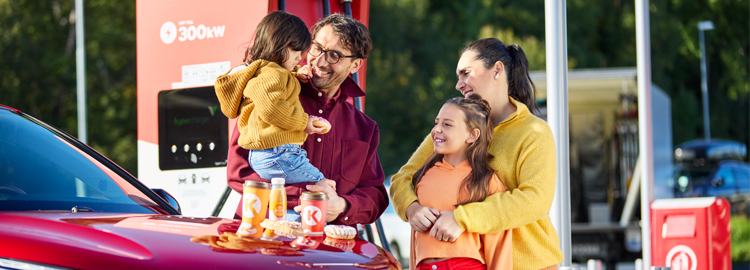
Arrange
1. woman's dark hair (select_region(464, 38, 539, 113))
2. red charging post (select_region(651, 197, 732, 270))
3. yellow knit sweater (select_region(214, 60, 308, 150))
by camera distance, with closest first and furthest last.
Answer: yellow knit sweater (select_region(214, 60, 308, 150)), woman's dark hair (select_region(464, 38, 539, 113)), red charging post (select_region(651, 197, 732, 270))

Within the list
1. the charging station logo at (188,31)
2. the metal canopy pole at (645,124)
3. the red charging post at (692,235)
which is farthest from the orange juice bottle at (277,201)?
the metal canopy pole at (645,124)

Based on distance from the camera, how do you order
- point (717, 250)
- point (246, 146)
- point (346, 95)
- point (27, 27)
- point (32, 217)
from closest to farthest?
1. point (32, 217)
2. point (246, 146)
3. point (346, 95)
4. point (717, 250)
5. point (27, 27)

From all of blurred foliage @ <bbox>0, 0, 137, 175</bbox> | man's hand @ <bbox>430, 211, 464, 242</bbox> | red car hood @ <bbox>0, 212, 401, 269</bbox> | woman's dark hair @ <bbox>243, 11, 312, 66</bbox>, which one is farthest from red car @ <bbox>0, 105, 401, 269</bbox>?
blurred foliage @ <bbox>0, 0, 137, 175</bbox>

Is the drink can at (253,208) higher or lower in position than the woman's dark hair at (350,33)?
lower

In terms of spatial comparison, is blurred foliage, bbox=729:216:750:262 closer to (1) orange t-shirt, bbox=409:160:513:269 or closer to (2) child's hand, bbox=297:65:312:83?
(1) orange t-shirt, bbox=409:160:513:269

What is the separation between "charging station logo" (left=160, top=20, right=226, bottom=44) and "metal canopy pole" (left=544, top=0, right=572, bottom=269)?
6.42ft

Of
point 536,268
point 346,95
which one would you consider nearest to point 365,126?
point 346,95

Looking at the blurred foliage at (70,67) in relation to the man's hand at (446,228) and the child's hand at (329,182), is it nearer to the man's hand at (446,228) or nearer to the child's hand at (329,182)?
the child's hand at (329,182)

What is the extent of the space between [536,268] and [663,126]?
468 inches

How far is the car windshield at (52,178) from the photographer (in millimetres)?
2723

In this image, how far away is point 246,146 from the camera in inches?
115

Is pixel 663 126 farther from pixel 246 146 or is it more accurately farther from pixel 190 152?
pixel 246 146

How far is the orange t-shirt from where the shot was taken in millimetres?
2914

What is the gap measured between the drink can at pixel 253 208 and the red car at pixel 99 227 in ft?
0.23
